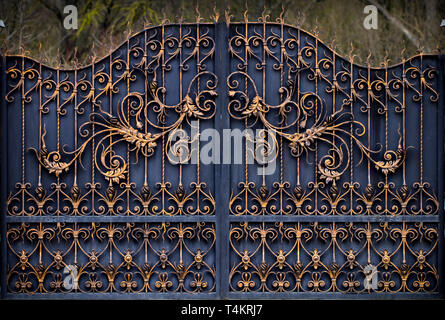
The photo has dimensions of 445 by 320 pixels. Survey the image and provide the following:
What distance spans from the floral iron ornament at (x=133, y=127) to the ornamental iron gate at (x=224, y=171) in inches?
0.5

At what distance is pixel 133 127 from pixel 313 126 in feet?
4.90

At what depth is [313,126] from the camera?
4.56 metres

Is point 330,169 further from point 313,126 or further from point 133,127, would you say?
point 133,127

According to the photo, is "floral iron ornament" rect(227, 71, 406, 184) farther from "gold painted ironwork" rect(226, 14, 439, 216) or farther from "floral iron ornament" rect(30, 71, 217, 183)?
"floral iron ornament" rect(30, 71, 217, 183)

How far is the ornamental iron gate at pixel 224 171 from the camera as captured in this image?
4.56 meters

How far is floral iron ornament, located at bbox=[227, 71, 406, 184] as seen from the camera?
4.55 metres

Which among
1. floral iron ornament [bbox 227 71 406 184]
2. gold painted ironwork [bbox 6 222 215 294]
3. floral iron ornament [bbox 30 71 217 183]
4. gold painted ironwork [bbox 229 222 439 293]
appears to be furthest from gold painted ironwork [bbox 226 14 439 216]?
gold painted ironwork [bbox 6 222 215 294]

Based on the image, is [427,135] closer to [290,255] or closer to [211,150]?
[290,255]

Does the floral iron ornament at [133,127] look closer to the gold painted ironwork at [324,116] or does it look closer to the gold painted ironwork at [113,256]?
the gold painted ironwork at [324,116]

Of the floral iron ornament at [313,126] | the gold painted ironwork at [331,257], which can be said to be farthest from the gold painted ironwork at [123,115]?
the gold painted ironwork at [331,257]

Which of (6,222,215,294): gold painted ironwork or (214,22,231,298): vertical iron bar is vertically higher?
(214,22,231,298): vertical iron bar

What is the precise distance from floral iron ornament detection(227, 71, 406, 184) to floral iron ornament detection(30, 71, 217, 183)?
0.90 feet

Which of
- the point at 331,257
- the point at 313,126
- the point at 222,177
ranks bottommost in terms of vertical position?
the point at 331,257

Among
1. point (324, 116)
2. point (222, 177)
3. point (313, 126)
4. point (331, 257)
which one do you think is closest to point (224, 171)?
point (222, 177)
